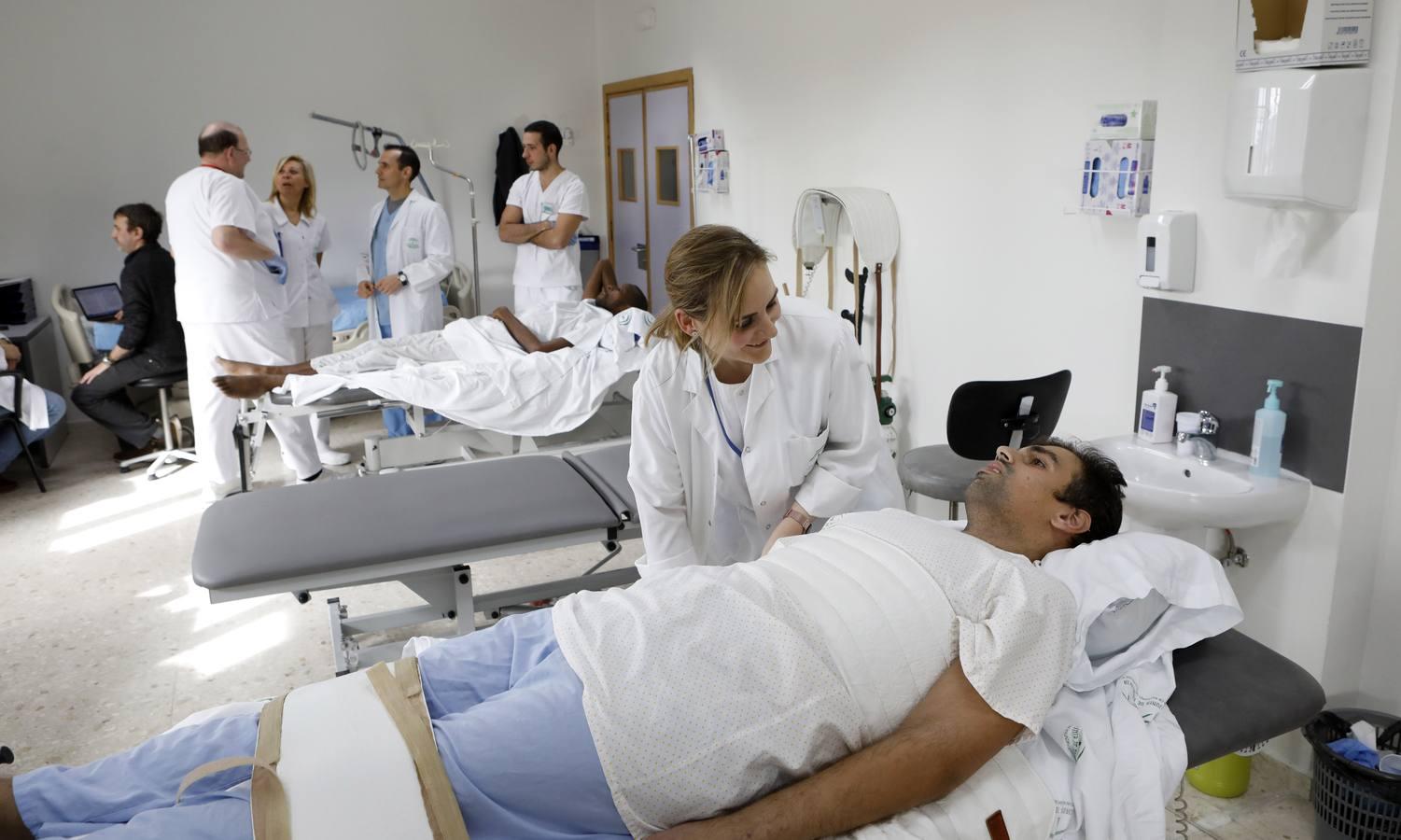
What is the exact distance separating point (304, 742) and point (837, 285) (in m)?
3.08

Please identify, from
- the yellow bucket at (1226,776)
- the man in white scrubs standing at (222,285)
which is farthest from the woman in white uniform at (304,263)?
the yellow bucket at (1226,776)

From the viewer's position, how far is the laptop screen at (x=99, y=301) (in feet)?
17.0

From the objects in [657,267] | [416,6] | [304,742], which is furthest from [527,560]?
[416,6]

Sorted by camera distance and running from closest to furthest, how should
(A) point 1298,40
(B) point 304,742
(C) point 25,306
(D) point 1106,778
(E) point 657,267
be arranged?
1. (B) point 304,742
2. (D) point 1106,778
3. (A) point 1298,40
4. (C) point 25,306
5. (E) point 657,267

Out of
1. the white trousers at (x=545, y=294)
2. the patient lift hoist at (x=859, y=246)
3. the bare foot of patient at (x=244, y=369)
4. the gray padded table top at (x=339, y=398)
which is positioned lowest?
the gray padded table top at (x=339, y=398)

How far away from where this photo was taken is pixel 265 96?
18.9 ft

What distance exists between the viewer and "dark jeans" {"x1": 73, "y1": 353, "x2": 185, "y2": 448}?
454 cm

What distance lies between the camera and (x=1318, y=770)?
1993 mm

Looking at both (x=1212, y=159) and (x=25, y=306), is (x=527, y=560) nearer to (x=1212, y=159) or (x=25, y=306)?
(x=1212, y=159)

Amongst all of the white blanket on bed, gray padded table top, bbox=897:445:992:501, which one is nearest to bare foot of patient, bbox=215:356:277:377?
the white blanket on bed

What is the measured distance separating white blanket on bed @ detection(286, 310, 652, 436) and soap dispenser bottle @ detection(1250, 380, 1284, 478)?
1.97 metres

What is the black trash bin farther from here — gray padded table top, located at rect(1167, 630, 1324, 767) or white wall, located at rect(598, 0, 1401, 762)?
gray padded table top, located at rect(1167, 630, 1324, 767)

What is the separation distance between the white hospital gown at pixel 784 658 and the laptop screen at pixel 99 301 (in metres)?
4.73

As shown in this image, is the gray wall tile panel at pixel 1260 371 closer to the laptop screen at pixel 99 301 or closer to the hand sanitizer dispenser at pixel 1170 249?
the hand sanitizer dispenser at pixel 1170 249
